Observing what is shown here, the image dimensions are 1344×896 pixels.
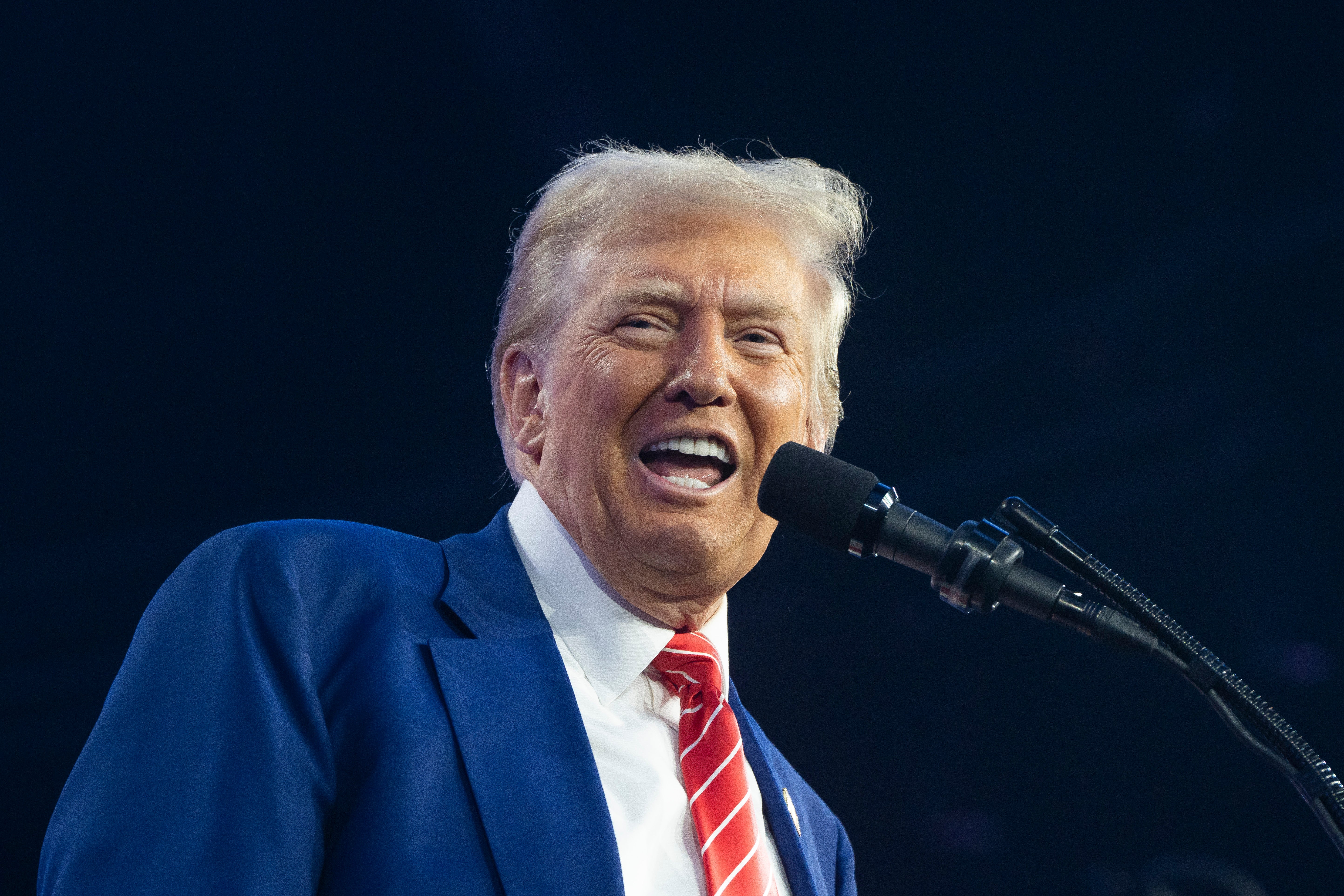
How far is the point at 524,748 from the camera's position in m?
1.17

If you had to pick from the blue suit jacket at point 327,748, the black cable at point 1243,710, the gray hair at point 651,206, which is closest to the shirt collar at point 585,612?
the blue suit jacket at point 327,748

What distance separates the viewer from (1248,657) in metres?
2.60

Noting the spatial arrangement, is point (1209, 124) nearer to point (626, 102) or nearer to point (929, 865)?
point (626, 102)

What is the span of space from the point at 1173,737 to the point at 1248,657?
302 millimetres

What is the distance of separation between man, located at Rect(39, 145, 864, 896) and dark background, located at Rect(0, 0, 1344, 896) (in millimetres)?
693

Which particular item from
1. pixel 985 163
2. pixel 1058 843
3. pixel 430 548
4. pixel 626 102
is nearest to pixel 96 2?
pixel 626 102

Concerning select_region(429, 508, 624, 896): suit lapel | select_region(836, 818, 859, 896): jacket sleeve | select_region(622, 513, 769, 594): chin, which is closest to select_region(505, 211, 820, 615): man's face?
select_region(622, 513, 769, 594): chin

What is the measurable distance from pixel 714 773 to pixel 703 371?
59 cm

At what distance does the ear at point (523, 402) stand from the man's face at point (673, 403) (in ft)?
0.10

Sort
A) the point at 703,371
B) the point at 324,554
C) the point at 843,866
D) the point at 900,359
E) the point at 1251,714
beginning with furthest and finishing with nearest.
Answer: the point at 900,359 < the point at 843,866 < the point at 703,371 < the point at 324,554 < the point at 1251,714

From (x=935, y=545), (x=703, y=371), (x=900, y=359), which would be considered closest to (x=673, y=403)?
(x=703, y=371)

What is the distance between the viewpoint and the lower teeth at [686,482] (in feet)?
4.86

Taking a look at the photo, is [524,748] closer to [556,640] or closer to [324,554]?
[556,640]

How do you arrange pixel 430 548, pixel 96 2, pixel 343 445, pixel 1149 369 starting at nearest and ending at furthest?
pixel 430 548 < pixel 96 2 < pixel 343 445 < pixel 1149 369
